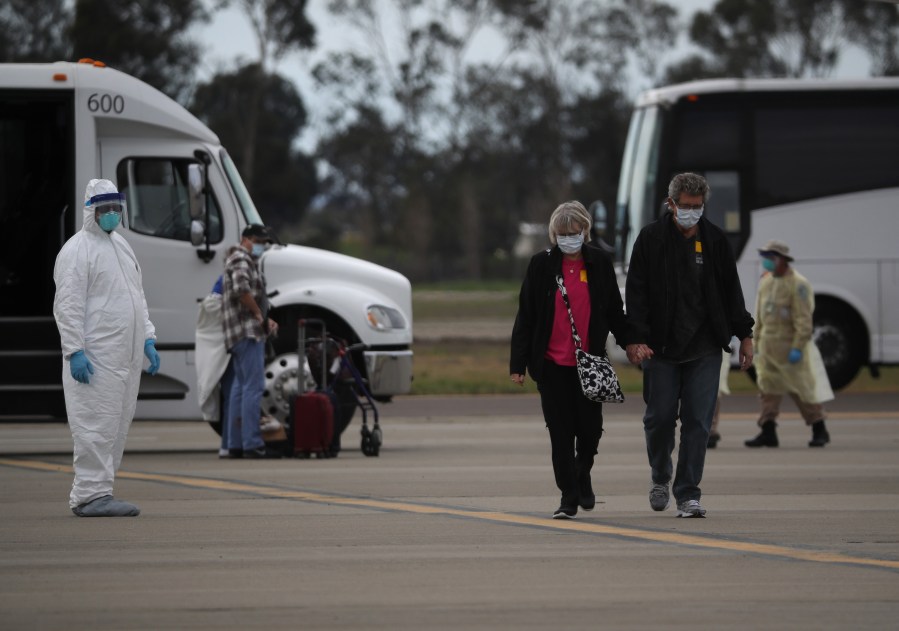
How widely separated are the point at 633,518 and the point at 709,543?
3.69 feet

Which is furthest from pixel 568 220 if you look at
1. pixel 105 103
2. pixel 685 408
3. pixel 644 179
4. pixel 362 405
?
pixel 644 179

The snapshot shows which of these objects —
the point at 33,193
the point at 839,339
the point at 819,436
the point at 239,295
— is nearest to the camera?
the point at 239,295

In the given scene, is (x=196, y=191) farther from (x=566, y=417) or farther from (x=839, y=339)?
(x=839, y=339)

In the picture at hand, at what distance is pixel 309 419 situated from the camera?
13836 millimetres

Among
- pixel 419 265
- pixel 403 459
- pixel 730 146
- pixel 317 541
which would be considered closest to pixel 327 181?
pixel 419 265

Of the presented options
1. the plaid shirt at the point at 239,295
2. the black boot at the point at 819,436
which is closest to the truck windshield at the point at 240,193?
the plaid shirt at the point at 239,295

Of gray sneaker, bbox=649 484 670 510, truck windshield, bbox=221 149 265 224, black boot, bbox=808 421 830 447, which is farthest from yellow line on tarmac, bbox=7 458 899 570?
black boot, bbox=808 421 830 447

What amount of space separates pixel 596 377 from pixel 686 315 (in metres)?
0.66

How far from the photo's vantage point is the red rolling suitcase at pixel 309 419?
1371 centimetres

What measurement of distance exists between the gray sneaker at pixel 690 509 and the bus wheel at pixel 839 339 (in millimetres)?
12011

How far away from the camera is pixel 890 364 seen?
71.6ft

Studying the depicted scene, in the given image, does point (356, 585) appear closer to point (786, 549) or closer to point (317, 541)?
point (317, 541)

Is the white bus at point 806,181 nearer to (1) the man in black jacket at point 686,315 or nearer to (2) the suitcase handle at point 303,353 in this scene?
(2) the suitcase handle at point 303,353

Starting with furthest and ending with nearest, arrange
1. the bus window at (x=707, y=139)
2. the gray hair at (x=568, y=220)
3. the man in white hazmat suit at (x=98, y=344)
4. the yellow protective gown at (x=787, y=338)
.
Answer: the bus window at (x=707, y=139) < the yellow protective gown at (x=787, y=338) < the man in white hazmat suit at (x=98, y=344) < the gray hair at (x=568, y=220)
